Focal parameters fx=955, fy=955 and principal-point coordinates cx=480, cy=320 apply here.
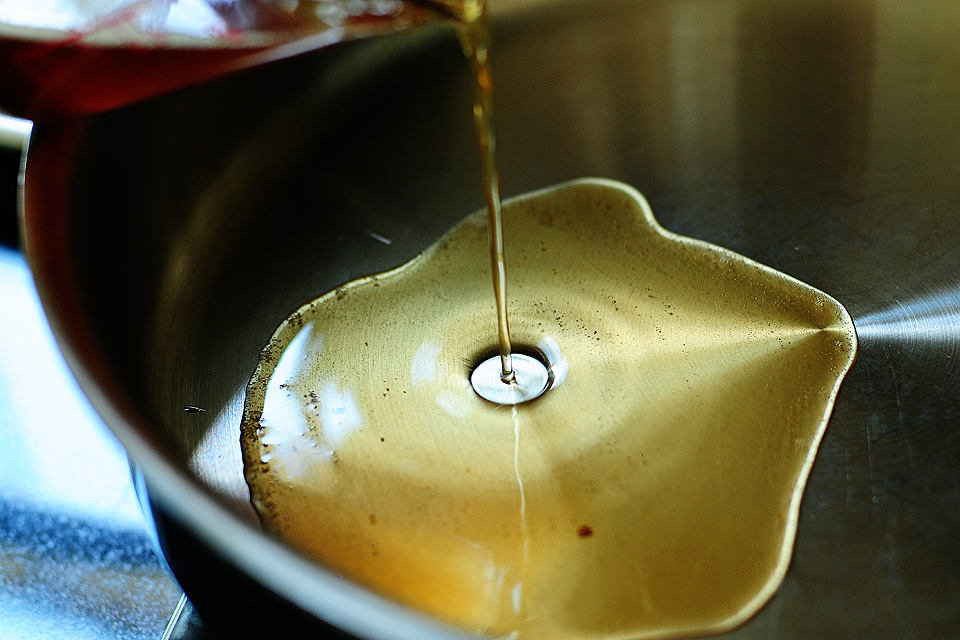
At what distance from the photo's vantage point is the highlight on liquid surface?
0.41 meters

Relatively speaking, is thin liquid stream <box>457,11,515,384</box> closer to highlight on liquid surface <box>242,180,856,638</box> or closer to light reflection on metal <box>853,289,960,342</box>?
highlight on liquid surface <box>242,180,856,638</box>

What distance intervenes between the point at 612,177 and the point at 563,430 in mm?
204

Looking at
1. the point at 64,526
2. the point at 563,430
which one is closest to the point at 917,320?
the point at 563,430

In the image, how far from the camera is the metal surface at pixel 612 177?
16.7 inches

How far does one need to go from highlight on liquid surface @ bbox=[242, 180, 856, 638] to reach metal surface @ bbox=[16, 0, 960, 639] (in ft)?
0.06

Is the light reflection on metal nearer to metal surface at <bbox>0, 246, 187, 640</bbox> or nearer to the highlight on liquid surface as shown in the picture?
the highlight on liquid surface

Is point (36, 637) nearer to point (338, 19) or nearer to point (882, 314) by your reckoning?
point (338, 19)

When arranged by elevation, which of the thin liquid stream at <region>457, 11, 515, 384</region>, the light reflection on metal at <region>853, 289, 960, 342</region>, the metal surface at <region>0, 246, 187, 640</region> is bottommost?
the light reflection on metal at <region>853, 289, 960, 342</region>

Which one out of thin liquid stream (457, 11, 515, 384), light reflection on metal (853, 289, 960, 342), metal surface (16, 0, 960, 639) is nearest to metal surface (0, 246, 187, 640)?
metal surface (16, 0, 960, 639)

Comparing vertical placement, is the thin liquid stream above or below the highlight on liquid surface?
above

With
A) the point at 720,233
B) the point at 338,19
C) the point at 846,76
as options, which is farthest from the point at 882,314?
the point at 338,19

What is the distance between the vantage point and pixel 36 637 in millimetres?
416

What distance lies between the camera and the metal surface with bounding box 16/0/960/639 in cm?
42

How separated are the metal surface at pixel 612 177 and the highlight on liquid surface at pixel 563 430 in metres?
0.02
